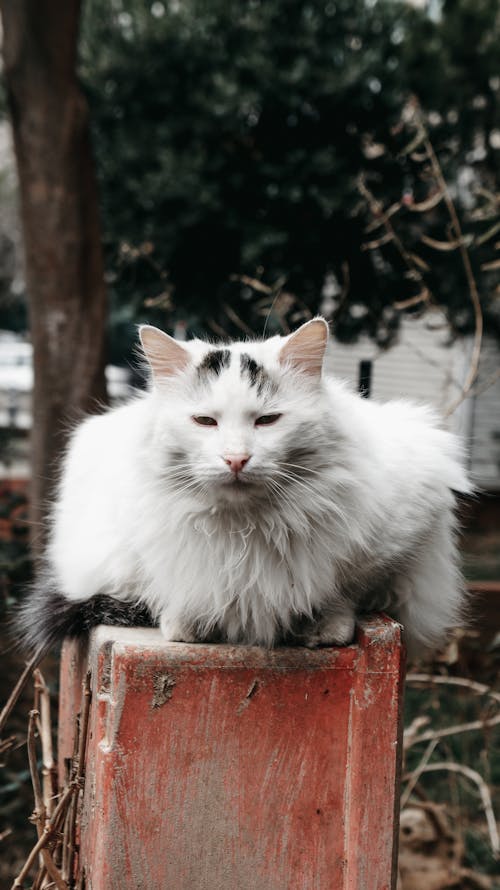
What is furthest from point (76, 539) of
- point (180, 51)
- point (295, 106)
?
point (180, 51)

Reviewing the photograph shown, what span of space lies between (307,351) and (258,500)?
38cm

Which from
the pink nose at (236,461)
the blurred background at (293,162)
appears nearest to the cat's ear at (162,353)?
the pink nose at (236,461)

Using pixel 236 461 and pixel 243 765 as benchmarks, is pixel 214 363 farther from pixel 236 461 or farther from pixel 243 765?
pixel 243 765

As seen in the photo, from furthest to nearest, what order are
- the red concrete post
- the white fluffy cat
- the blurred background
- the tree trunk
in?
the blurred background < the tree trunk < the red concrete post < the white fluffy cat

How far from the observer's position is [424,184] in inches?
205

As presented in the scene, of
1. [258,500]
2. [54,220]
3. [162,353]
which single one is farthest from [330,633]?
[54,220]

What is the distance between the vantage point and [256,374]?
1954mm

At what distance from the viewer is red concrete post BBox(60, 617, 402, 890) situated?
6.72 ft

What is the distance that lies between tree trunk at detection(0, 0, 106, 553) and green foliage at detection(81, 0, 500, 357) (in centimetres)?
129

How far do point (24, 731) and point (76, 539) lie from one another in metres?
2.47

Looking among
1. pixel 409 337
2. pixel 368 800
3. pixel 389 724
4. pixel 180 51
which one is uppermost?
pixel 180 51

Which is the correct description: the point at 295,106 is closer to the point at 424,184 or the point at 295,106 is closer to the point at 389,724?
the point at 424,184

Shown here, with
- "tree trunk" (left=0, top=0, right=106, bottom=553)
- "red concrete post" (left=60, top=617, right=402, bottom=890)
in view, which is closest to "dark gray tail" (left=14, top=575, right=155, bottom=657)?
"red concrete post" (left=60, top=617, right=402, bottom=890)

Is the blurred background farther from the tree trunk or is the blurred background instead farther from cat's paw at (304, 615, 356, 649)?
cat's paw at (304, 615, 356, 649)
